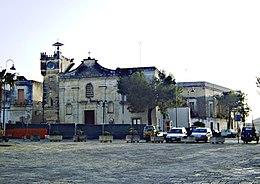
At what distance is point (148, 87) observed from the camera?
50188mm

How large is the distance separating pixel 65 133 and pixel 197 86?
3130 centimetres

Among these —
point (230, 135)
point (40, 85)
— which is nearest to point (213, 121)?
point (230, 135)

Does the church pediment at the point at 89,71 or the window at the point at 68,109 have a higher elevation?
the church pediment at the point at 89,71

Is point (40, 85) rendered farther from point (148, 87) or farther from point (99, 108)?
point (148, 87)

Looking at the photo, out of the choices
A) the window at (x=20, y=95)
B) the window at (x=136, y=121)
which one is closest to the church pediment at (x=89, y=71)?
the window at (x=136, y=121)

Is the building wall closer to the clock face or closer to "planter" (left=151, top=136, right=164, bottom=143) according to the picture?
the clock face

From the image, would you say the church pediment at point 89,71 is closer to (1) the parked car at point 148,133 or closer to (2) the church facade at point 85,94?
(2) the church facade at point 85,94

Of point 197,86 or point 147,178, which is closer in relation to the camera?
point 147,178

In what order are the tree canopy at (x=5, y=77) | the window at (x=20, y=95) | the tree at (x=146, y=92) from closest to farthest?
the tree canopy at (x=5, y=77) < the tree at (x=146, y=92) < the window at (x=20, y=95)

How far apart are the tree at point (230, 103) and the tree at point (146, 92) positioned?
777 inches

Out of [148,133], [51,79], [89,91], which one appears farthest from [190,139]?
[51,79]

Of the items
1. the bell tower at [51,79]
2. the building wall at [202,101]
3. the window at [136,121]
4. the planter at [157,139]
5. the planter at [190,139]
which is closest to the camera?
the planter at [190,139]

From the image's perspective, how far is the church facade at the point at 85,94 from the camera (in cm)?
5478

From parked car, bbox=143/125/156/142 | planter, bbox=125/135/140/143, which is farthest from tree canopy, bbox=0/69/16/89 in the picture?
parked car, bbox=143/125/156/142
